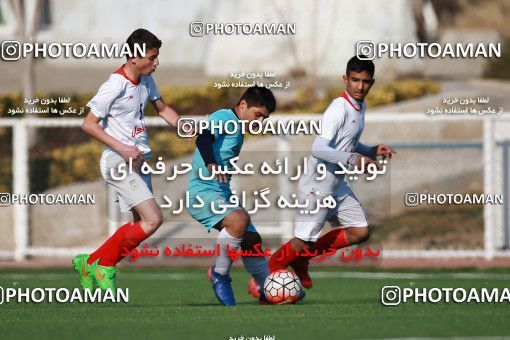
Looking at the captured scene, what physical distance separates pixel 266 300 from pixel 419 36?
54.7ft

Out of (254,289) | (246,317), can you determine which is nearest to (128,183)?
(254,289)

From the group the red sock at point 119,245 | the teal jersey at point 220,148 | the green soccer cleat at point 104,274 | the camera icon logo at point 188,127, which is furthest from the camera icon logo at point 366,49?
the green soccer cleat at point 104,274

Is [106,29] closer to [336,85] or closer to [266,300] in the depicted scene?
[336,85]

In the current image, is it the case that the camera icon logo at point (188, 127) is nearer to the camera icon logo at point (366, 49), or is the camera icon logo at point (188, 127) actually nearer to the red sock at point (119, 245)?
the red sock at point (119, 245)

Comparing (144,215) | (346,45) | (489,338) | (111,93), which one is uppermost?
(346,45)

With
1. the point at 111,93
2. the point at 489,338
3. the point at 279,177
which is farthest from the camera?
the point at 279,177

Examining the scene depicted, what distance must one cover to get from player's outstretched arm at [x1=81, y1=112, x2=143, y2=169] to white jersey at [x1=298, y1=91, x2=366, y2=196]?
1472 millimetres

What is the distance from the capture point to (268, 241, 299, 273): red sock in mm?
11180

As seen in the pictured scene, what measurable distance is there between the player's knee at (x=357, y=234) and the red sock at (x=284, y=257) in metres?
0.46

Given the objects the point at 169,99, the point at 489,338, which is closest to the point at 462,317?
the point at 489,338

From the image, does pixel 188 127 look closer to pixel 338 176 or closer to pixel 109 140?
pixel 109 140

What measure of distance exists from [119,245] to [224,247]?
79cm

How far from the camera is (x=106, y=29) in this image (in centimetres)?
2520

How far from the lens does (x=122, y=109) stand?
10.3 metres
